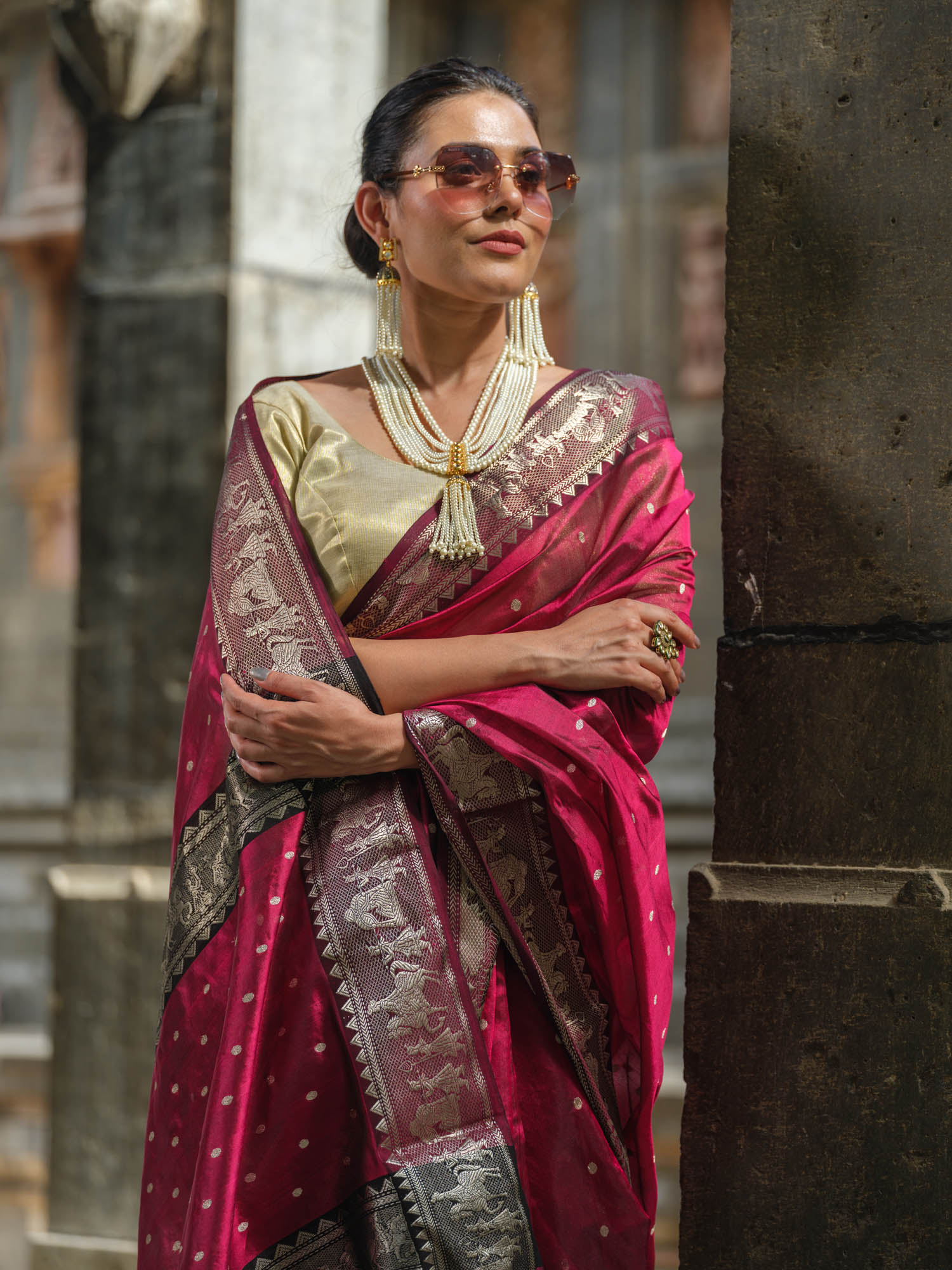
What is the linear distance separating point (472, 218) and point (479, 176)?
57 mm

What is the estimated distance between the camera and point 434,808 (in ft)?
6.89

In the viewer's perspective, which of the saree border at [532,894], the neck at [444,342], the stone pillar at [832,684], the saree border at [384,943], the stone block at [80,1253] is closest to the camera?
the saree border at [384,943]

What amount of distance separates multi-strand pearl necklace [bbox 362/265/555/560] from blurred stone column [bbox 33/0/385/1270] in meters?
1.69

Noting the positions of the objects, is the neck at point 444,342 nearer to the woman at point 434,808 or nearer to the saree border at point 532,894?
the woman at point 434,808

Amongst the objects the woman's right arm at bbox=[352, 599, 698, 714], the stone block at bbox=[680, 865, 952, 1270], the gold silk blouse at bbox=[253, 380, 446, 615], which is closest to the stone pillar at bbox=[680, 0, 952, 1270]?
the stone block at bbox=[680, 865, 952, 1270]

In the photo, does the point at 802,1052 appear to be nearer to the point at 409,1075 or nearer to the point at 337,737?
the point at 409,1075

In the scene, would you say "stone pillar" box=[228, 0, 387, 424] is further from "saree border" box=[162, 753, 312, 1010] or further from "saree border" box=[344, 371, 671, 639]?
"saree border" box=[162, 753, 312, 1010]

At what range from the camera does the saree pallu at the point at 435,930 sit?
1998 millimetres

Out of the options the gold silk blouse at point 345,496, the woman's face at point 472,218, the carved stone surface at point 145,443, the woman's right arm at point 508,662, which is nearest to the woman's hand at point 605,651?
the woman's right arm at point 508,662

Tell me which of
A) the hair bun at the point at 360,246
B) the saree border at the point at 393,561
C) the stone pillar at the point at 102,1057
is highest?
the hair bun at the point at 360,246

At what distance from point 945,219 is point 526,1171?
1406 millimetres

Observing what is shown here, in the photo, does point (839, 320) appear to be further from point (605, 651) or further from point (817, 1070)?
point (817, 1070)

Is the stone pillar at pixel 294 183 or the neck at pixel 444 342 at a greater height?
the stone pillar at pixel 294 183

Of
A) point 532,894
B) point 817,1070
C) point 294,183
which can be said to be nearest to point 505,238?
point 532,894
